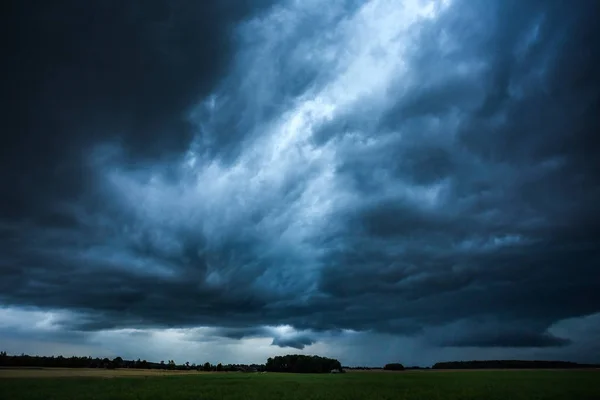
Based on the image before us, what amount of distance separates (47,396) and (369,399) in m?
41.9

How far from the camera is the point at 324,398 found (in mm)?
59219

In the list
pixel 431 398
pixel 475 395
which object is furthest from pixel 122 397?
pixel 475 395

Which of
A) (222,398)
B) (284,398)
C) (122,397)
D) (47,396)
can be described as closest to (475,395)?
(284,398)

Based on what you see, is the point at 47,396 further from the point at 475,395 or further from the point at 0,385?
the point at 475,395

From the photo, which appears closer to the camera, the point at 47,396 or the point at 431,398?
the point at 47,396

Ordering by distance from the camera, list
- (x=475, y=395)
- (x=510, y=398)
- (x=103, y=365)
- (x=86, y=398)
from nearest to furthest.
A: (x=86, y=398) → (x=510, y=398) → (x=475, y=395) → (x=103, y=365)

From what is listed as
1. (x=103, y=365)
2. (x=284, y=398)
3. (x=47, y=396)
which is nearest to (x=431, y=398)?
(x=284, y=398)

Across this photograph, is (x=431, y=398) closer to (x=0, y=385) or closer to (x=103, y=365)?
(x=0, y=385)

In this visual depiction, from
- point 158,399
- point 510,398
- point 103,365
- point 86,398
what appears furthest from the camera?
point 103,365

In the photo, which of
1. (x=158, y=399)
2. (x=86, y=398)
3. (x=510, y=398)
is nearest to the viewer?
(x=86, y=398)

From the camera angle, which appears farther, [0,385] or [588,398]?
[0,385]

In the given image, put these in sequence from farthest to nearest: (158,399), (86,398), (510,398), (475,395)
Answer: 1. (475,395)
2. (510,398)
3. (158,399)
4. (86,398)

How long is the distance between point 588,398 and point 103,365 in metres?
182

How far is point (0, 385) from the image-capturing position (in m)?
68.2
